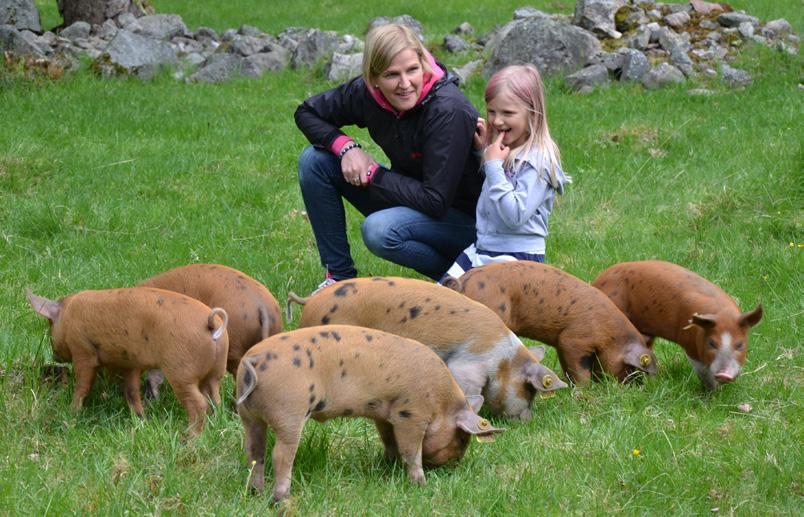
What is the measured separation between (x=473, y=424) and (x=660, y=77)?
8.57 meters

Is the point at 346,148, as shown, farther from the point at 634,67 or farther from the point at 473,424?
the point at 634,67

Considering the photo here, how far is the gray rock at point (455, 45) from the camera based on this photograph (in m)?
14.3

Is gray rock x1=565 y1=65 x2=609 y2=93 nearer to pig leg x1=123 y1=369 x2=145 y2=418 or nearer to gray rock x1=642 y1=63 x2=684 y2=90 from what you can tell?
gray rock x1=642 y1=63 x2=684 y2=90

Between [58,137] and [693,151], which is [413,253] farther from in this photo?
[58,137]

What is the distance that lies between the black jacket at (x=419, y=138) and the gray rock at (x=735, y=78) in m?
6.26

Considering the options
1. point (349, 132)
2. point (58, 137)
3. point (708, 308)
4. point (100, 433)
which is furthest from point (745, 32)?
point (100, 433)

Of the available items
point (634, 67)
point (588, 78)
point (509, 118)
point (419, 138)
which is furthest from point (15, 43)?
point (509, 118)

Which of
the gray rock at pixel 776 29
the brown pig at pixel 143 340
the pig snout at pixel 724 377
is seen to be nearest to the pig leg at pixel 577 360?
the pig snout at pixel 724 377

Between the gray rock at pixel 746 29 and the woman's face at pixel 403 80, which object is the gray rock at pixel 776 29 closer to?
the gray rock at pixel 746 29

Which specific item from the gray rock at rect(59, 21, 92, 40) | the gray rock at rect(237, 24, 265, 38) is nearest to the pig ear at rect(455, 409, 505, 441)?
the gray rock at rect(59, 21, 92, 40)

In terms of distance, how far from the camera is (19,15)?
14773mm

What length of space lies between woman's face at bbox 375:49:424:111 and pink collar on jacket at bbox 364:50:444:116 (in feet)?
0.13

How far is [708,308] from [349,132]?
606 cm

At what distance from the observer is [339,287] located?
4.68 meters
